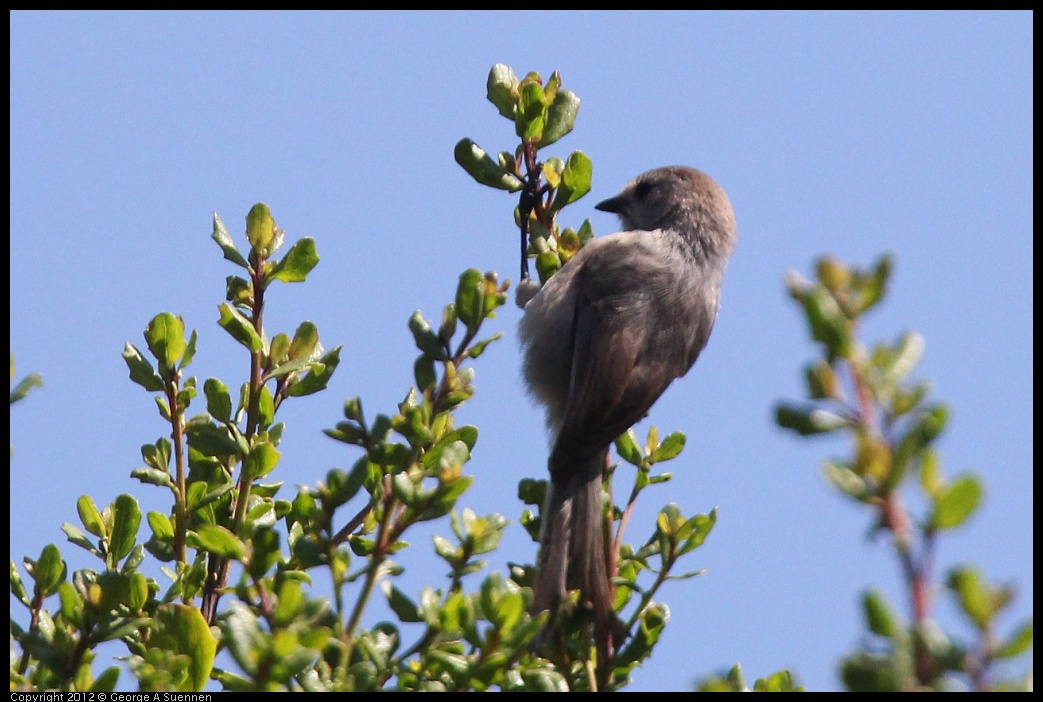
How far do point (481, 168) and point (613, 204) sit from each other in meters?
2.03

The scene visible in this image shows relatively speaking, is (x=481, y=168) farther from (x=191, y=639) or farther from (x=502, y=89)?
(x=191, y=639)

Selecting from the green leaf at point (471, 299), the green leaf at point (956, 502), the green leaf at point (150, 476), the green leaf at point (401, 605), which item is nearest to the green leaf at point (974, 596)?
the green leaf at point (956, 502)

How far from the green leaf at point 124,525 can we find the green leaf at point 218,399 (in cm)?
34

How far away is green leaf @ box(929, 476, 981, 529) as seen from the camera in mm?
1271

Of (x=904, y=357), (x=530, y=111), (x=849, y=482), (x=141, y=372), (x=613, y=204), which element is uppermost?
(x=613, y=204)

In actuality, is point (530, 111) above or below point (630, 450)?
above

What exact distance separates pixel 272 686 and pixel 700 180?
13.6 ft

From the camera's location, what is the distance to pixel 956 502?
4.19 feet

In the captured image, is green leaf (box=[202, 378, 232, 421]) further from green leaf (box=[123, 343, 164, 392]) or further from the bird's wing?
the bird's wing

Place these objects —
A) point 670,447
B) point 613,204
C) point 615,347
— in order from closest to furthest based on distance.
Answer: point 670,447 < point 615,347 < point 613,204

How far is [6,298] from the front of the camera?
2604 millimetres

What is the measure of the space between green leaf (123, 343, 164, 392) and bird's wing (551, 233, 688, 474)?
1.57 meters

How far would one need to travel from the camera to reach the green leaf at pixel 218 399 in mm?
2932

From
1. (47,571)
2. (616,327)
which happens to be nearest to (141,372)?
(47,571)
